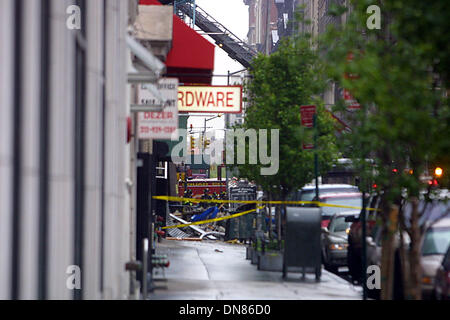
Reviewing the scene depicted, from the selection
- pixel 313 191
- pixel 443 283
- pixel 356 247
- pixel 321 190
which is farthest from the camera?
pixel 313 191

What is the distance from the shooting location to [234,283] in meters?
16.3

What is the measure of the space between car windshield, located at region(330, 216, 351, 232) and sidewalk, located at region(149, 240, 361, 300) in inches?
99.5

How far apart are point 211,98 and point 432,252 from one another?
7.71m

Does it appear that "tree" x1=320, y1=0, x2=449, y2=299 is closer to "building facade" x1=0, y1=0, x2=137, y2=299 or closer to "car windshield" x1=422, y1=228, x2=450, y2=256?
"building facade" x1=0, y1=0, x2=137, y2=299

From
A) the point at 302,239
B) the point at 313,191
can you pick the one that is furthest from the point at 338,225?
the point at 302,239

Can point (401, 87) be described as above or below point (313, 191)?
above

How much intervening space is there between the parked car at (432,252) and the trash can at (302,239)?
3445 millimetres

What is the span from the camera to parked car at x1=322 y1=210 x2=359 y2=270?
2105 centimetres

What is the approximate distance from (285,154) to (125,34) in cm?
1145

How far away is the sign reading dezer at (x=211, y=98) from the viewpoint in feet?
63.3

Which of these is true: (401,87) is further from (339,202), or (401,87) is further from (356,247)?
(339,202)

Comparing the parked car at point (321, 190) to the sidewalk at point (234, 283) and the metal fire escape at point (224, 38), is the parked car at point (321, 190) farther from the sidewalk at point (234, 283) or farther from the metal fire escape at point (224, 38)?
the metal fire escape at point (224, 38)

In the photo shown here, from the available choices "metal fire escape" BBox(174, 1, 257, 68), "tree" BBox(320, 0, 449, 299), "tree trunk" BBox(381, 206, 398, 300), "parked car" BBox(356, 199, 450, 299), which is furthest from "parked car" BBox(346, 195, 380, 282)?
"metal fire escape" BBox(174, 1, 257, 68)
